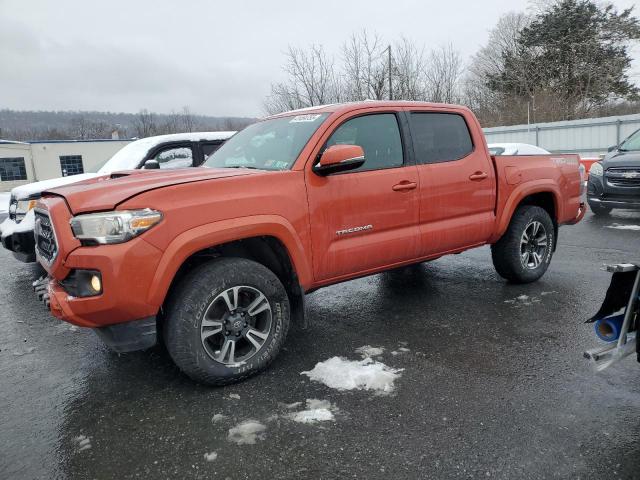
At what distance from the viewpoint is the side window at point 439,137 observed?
4.34 meters

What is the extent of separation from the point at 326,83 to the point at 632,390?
23.4 meters

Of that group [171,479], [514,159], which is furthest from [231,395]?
[514,159]

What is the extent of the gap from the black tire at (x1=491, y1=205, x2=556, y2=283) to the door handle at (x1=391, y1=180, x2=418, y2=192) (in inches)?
61.6

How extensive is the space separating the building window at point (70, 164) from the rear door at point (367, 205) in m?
48.2

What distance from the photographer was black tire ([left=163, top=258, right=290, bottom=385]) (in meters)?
3.04

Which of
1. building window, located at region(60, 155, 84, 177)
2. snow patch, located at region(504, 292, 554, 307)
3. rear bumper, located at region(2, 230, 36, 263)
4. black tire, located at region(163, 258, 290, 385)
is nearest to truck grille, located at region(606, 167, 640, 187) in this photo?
snow patch, located at region(504, 292, 554, 307)

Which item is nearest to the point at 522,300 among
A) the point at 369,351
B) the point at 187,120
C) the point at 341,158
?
the point at 369,351

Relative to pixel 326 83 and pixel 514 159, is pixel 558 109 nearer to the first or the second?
pixel 326 83

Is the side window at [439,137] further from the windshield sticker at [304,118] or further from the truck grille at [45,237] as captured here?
the truck grille at [45,237]

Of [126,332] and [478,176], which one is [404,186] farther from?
[126,332]

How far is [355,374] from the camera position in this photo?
10.9 feet

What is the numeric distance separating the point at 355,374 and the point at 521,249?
279 centimetres

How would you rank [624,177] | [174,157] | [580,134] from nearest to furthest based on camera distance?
[174,157] < [624,177] < [580,134]

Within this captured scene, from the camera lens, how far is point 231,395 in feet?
10.3
